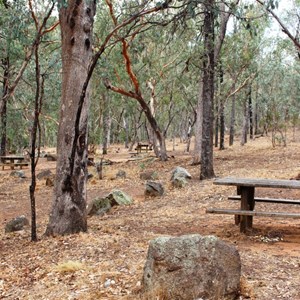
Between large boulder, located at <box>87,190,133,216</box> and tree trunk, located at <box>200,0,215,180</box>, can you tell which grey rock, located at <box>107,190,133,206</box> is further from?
tree trunk, located at <box>200,0,215,180</box>

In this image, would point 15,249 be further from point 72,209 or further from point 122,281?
point 122,281

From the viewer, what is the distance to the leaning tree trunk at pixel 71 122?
5836 millimetres

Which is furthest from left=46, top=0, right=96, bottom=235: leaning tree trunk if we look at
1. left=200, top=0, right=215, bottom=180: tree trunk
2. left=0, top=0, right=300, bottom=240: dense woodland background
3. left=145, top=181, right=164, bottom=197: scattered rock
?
left=200, top=0, right=215, bottom=180: tree trunk

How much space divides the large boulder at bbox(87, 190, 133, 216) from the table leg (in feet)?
11.5

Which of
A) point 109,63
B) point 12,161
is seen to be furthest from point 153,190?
point 12,161

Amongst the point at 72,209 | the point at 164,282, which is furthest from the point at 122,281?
the point at 72,209

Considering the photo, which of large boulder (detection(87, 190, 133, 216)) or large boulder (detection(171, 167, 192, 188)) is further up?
large boulder (detection(171, 167, 192, 188))

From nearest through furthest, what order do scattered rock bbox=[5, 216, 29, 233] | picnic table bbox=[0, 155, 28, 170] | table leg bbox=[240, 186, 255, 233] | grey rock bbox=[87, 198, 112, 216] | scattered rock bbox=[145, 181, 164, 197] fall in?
table leg bbox=[240, 186, 255, 233] → scattered rock bbox=[5, 216, 29, 233] → grey rock bbox=[87, 198, 112, 216] → scattered rock bbox=[145, 181, 164, 197] → picnic table bbox=[0, 155, 28, 170]

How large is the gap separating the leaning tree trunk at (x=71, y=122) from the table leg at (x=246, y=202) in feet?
7.62

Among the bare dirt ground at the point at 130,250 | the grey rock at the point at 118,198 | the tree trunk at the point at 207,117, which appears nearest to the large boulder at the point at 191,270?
the bare dirt ground at the point at 130,250

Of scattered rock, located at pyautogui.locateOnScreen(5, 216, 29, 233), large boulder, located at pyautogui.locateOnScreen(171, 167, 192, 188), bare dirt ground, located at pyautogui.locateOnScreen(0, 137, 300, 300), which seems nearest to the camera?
bare dirt ground, located at pyautogui.locateOnScreen(0, 137, 300, 300)

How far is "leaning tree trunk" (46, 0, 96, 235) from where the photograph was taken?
5836mm

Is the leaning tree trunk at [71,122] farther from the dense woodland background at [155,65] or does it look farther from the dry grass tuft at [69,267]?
the dense woodland background at [155,65]

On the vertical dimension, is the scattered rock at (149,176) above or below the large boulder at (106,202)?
above
